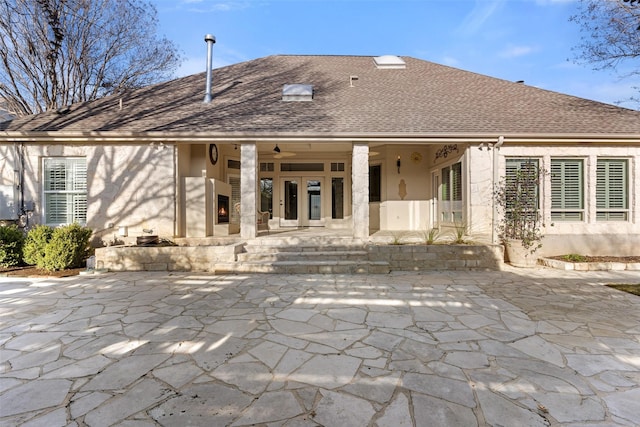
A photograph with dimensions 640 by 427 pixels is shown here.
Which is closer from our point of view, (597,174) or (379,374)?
(379,374)

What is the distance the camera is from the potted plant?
7.38 metres

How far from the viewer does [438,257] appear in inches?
267

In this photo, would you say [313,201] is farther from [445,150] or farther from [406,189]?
[445,150]

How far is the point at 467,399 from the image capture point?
85.0 inches

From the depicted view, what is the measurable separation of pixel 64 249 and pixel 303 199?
24.9ft

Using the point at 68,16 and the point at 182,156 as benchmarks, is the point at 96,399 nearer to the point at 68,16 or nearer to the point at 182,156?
the point at 182,156

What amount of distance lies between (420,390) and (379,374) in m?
0.35

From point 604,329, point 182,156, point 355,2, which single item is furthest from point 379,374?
point 355,2

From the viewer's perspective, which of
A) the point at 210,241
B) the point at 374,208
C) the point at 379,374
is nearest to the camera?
the point at 379,374

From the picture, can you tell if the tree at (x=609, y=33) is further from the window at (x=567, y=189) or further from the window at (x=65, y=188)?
the window at (x=65, y=188)

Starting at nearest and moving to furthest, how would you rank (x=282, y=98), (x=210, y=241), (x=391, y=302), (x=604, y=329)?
(x=604, y=329) → (x=391, y=302) → (x=210, y=241) → (x=282, y=98)

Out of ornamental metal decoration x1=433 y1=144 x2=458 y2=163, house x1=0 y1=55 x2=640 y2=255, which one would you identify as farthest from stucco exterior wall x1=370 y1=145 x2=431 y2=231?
house x1=0 y1=55 x2=640 y2=255

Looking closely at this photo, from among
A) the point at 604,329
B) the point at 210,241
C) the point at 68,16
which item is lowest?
the point at 604,329

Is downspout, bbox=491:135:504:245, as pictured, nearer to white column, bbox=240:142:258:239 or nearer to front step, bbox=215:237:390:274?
front step, bbox=215:237:390:274
